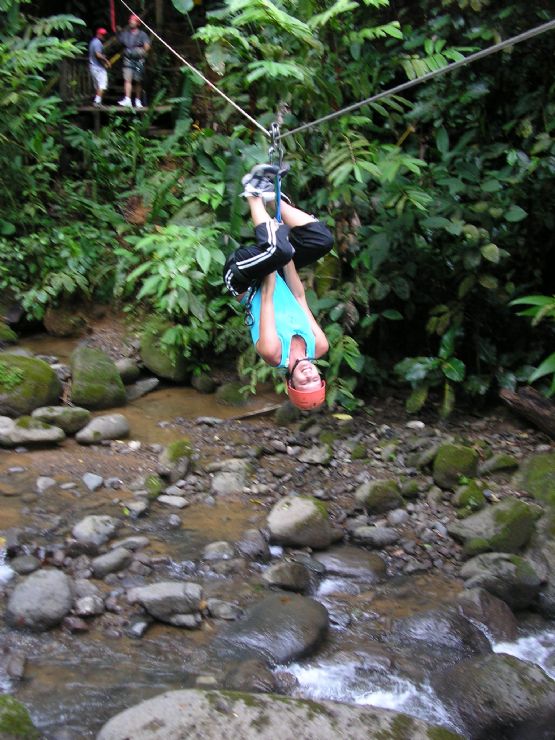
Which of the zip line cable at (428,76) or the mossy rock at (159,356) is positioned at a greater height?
the zip line cable at (428,76)

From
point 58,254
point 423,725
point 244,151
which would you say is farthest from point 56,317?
point 423,725

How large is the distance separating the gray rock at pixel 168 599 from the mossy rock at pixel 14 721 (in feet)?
3.20

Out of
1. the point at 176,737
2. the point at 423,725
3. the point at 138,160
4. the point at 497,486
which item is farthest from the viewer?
the point at 138,160

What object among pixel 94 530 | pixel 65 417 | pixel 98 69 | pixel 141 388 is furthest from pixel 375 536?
pixel 98 69

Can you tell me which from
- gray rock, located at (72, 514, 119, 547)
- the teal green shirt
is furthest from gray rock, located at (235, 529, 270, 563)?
the teal green shirt

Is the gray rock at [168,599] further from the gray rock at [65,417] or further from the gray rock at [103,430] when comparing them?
the gray rock at [65,417]

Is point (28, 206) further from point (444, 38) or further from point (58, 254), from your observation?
point (444, 38)

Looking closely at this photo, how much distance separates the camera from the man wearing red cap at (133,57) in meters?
9.80

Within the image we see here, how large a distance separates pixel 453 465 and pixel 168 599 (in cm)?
241

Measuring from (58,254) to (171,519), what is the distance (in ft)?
12.0

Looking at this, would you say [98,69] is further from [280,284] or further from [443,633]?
[443,633]

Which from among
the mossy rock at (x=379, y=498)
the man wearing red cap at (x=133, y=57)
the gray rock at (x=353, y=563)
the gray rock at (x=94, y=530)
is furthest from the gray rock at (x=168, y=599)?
the man wearing red cap at (x=133, y=57)

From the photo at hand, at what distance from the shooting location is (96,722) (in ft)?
11.4

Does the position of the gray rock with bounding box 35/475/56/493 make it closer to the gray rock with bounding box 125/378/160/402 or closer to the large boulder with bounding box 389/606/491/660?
the gray rock with bounding box 125/378/160/402
